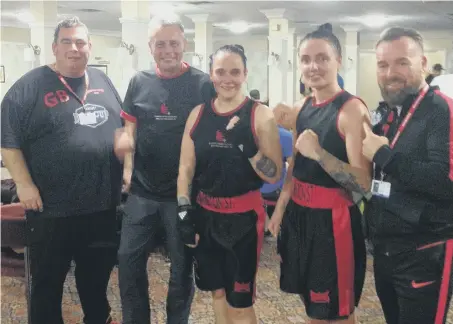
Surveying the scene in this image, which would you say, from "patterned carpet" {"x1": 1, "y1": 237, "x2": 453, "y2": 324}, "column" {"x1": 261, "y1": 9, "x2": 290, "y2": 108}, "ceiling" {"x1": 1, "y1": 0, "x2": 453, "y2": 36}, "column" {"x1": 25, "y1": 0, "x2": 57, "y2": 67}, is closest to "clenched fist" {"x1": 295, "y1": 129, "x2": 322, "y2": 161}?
"patterned carpet" {"x1": 1, "y1": 237, "x2": 453, "y2": 324}

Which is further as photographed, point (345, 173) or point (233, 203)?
point (233, 203)

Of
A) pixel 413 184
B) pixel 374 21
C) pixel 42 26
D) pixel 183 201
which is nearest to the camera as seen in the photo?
pixel 413 184

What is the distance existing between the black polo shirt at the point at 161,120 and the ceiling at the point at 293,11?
9025 mm

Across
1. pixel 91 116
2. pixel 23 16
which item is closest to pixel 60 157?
pixel 91 116

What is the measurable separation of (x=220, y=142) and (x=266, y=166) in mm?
221

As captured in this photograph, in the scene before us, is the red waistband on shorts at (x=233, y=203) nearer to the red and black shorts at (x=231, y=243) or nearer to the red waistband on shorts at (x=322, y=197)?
the red and black shorts at (x=231, y=243)

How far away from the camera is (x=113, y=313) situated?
11.5 feet

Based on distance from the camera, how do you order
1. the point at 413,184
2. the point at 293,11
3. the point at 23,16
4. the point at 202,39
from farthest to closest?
the point at 202,39, the point at 23,16, the point at 293,11, the point at 413,184

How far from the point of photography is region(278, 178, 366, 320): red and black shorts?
2168 mm

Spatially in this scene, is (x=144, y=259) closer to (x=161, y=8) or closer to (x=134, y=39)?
(x=134, y=39)

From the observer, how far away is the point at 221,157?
2.35 metres

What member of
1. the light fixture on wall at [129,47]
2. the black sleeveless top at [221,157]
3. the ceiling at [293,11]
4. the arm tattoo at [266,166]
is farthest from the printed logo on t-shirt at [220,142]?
the ceiling at [293,11]

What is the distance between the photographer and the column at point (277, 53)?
42.9 feet

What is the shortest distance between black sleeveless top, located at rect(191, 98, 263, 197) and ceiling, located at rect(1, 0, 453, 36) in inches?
370
